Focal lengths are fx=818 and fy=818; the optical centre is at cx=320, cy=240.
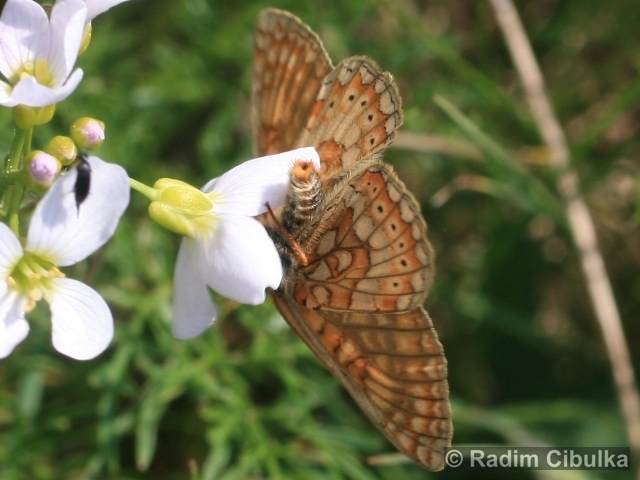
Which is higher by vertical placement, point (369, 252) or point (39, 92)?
point (369, 252)

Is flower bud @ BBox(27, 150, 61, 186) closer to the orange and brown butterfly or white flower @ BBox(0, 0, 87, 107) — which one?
white flower @ BBox(0, 0, 87, 107)

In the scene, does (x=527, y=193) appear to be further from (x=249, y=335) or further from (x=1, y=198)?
(x=1, y=198)

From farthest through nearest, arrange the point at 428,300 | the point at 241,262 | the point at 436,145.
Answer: the point at 428,300 < the point at 436,145 < the point at 241,262

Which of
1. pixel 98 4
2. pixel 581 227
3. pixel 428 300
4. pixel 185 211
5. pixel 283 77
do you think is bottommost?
pixel 185 211

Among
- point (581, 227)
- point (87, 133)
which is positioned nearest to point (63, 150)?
point (87, 133)

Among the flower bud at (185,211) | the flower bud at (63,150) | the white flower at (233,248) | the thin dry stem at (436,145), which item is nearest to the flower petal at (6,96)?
the flower bud at (63,150)

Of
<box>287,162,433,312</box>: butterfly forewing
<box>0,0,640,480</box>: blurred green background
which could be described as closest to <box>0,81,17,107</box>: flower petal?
<box>287,162,433,312</box>: butterfly forewing

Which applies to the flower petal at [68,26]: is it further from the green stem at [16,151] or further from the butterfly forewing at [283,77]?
the butterfly forewing at [283,77]

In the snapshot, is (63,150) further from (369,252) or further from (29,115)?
(369,252)

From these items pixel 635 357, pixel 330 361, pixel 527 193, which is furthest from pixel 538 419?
pixel 330 361
